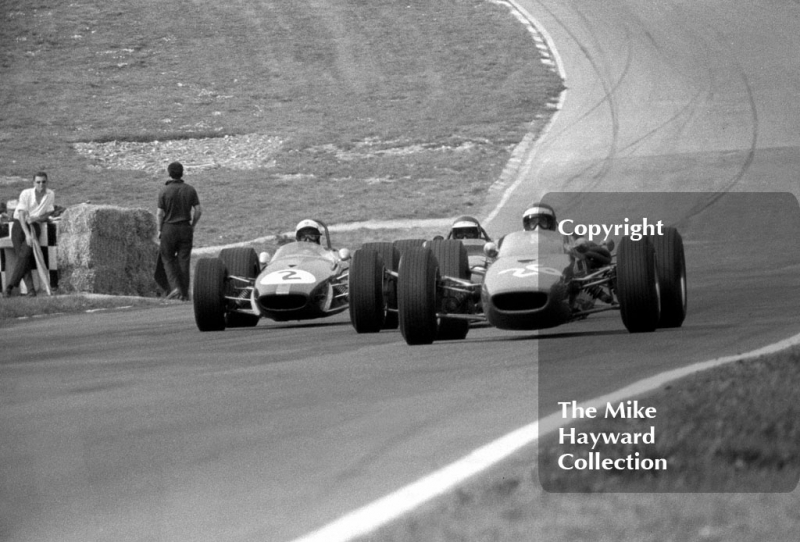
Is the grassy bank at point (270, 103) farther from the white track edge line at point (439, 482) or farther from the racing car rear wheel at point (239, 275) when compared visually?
the white track edge line at point (439, 482)

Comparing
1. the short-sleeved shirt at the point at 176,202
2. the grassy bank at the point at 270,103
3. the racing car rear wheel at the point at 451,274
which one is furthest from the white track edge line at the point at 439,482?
the grassy bank at the point at 270,103

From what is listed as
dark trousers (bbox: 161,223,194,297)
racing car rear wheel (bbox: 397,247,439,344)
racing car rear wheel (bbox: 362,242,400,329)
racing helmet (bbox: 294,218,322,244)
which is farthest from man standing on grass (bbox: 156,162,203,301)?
racing car rear wheel (bbox: 397,247,439,344)

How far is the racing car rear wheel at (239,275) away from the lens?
1461cm

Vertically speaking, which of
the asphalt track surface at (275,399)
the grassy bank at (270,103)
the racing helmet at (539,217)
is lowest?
the asphalt track surface at (275,399)

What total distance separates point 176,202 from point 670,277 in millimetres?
7466

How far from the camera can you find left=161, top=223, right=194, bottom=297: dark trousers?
691 inches

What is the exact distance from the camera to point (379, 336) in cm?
1258

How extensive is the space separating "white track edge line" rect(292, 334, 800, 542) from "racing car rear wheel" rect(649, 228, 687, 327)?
3586 millimetres

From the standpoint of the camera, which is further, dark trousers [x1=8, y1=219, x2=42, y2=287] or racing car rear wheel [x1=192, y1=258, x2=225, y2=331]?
dark trousers [x1=8, y1=219, x2=42, y2=287]

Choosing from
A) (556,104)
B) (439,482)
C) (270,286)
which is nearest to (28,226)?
(270,286)

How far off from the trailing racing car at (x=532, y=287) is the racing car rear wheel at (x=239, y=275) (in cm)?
232

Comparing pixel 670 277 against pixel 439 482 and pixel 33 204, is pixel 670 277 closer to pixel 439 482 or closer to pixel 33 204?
pixel 439 482

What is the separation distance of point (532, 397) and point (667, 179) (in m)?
22.7

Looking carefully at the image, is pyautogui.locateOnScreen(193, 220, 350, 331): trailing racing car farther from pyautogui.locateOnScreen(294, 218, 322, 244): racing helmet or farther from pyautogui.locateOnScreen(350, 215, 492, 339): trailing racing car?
pyautogui.locateOnScreen(350, 215, 492, 339): trailing racing car
